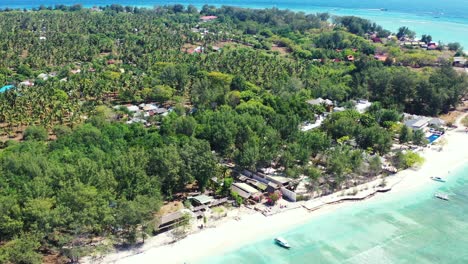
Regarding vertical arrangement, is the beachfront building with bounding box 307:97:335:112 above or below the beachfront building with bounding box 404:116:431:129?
above

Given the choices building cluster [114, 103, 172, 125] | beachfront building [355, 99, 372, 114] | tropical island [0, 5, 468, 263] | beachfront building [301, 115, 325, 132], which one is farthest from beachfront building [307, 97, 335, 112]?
building cluster [114, 103, 172, 125]

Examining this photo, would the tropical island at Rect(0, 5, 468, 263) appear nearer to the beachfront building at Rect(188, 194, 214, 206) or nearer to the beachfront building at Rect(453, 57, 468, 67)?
the beachfront building at Rect(188, 194, 214, 206)

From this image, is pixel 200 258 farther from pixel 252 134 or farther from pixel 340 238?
pixel 252 134

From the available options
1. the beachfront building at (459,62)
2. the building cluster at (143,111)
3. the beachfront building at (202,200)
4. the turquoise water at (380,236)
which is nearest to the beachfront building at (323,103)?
the building cluster at (143,111)

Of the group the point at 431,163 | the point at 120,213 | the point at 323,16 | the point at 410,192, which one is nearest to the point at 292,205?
the point at 410,192

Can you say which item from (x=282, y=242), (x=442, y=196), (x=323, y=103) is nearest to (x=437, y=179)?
(x=442, y=196)

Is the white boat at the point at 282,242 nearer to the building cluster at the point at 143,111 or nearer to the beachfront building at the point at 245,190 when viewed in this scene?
the beachfront building at the point at 245,190
